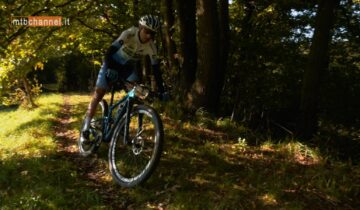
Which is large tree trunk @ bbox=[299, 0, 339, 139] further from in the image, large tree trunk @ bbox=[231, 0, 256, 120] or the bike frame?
large tree trunk @ bbox=[231, 0, 256, 120]

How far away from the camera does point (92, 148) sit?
7.64 meters

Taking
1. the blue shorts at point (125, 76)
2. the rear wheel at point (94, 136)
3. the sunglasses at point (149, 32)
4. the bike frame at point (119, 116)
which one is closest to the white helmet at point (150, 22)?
the sunglasses at point (149, 32)

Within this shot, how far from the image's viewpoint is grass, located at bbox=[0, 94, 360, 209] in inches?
220

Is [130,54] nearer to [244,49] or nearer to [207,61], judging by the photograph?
[207,61]

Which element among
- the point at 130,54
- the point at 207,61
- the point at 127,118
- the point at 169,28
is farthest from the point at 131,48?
the point at 169,28

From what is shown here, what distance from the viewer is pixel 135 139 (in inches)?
236

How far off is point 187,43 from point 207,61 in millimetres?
1339

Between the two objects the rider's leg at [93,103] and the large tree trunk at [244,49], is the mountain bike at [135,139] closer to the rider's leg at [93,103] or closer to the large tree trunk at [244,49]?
the rider's leg at [93,103]

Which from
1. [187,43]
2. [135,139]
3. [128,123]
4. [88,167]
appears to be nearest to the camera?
[135,139]

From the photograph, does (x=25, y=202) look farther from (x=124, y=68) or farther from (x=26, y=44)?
(x=26, y=44)

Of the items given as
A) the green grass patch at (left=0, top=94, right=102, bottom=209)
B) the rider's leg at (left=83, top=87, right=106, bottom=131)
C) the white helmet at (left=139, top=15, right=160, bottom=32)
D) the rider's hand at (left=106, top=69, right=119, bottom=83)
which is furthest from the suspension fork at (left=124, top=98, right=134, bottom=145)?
the white helmet at (left=139, top=15, right=160, bottom=32)

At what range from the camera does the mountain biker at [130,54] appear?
6180mm

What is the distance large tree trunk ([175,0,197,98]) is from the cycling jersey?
3.56m

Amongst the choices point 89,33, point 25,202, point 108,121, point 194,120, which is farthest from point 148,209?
point 89,33
